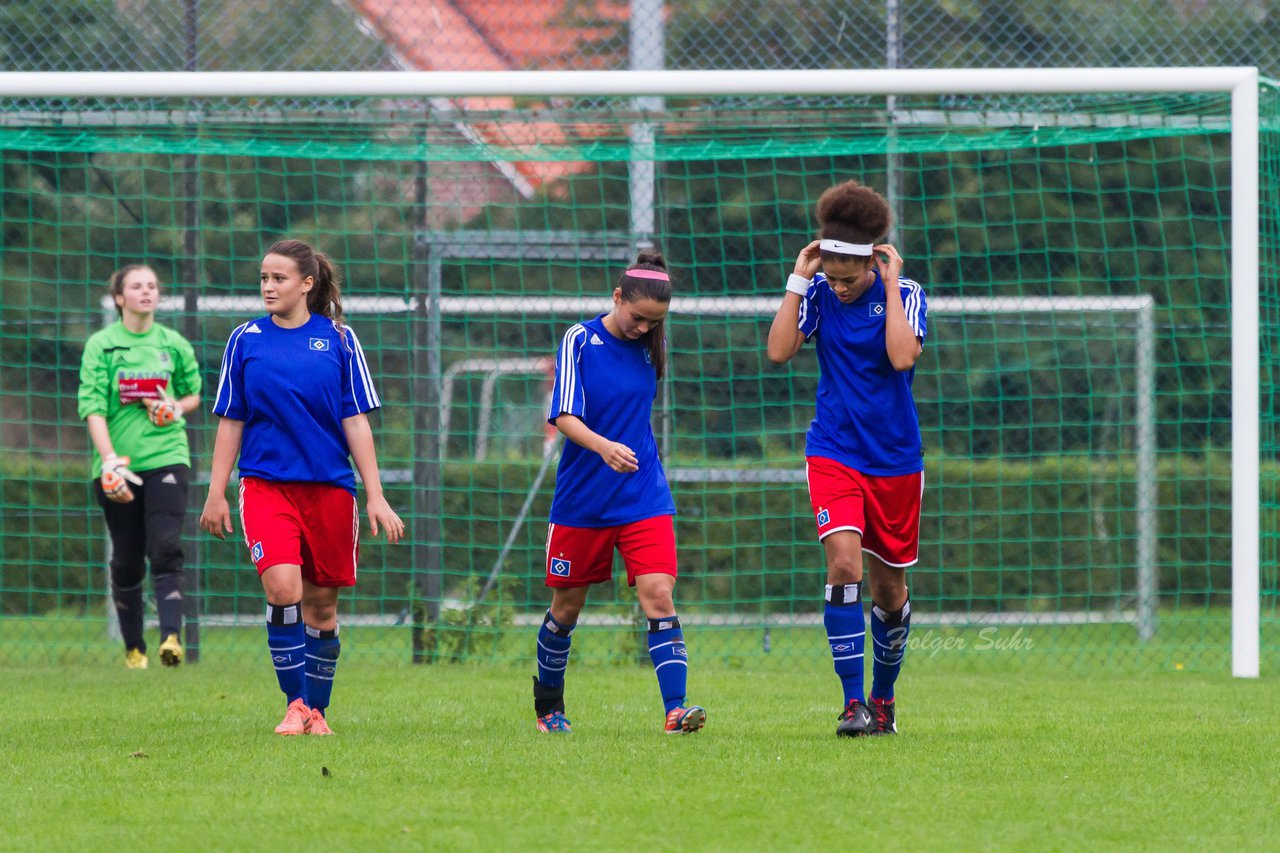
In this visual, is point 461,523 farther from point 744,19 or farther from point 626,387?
point 626,387

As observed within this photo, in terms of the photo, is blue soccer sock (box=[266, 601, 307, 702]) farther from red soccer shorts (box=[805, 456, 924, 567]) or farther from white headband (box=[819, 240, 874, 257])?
white headband (box=[819, 240, 874, 257])

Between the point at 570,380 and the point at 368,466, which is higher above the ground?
the point at 570,380

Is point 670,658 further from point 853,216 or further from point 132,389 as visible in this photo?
point 132,389

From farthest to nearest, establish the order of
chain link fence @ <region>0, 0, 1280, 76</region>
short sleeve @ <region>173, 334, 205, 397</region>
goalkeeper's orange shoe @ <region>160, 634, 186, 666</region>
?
chain link fence @ <region>0, 0, 1280, 76</region> < short sleeve @ <region>173, 334, 205, 397</region> < goalkeeper's orange shoe @ <region>160, 634, 186, 666</region>

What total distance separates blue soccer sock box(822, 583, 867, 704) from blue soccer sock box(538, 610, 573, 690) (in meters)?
0.96

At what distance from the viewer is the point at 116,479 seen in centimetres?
796

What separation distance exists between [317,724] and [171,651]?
8.50ft

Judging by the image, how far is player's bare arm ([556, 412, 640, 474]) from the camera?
5219 millimetres

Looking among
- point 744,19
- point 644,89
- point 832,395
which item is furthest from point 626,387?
point 744,19

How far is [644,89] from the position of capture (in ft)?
27.0

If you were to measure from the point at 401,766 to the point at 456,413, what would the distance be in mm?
5742

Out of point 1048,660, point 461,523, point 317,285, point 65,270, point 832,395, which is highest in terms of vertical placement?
point 65,270

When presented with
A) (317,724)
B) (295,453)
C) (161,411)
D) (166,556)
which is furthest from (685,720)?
(161,411)

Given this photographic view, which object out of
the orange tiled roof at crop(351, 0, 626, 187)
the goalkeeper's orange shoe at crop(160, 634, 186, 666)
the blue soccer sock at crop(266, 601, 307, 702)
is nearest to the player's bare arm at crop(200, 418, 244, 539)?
the blue soccer sock at crop(266, 601, 307, 702)
